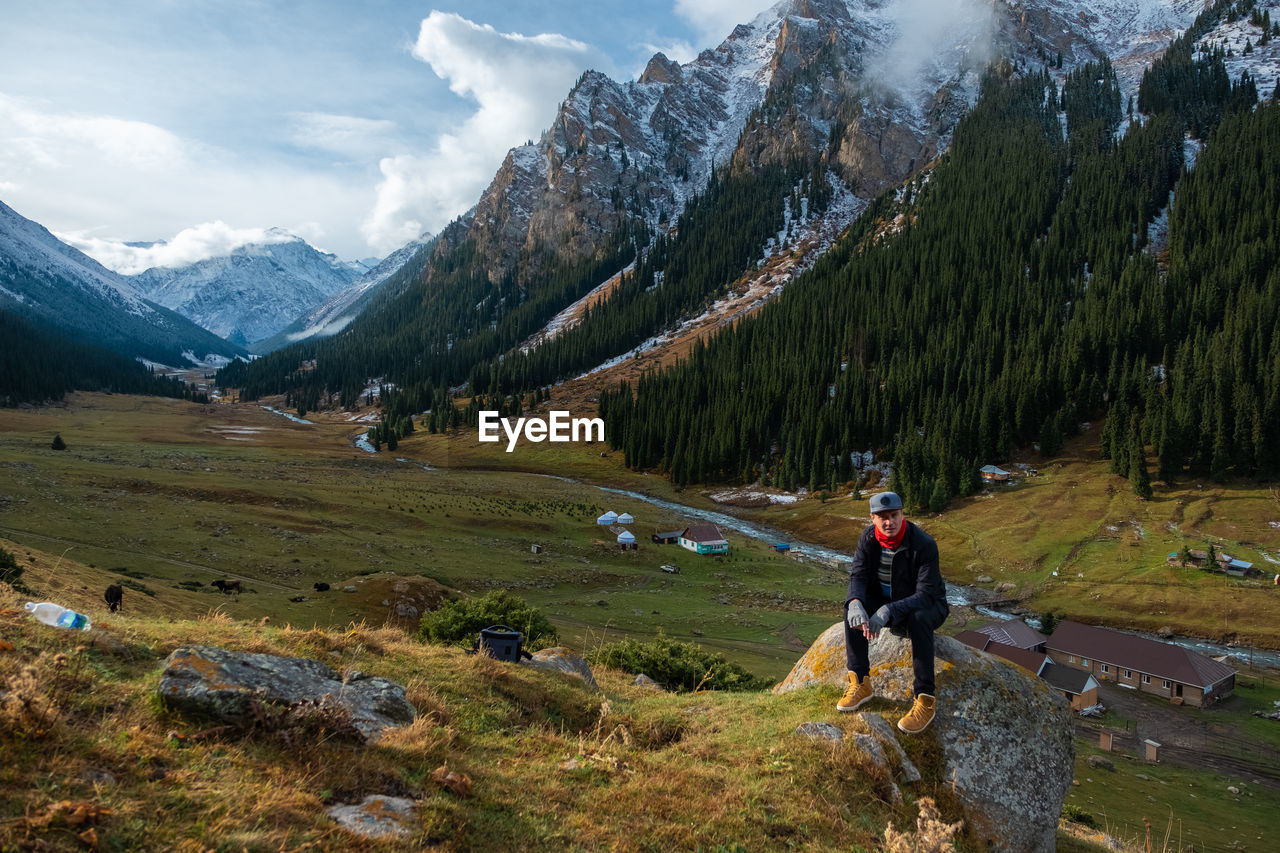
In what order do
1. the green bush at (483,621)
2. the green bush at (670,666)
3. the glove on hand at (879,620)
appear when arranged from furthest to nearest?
1. the green bush at (483,621)
2. the green bush at (670,666)
3. the glove on hand at (879,620)

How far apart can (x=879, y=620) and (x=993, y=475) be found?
97.8m

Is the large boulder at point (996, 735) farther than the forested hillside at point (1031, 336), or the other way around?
the forested hillside at point (1031, 336)

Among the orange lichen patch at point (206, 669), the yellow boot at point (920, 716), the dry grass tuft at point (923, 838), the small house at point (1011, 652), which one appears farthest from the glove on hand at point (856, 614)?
the small house at point (1011, 652)

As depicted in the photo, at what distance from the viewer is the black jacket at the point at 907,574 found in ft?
31.6

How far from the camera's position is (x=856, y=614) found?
10117 mm

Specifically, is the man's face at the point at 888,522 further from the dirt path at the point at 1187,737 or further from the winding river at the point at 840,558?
the winding river at the point at 840,558

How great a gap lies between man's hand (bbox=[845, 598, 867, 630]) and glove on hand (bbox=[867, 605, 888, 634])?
28 cm

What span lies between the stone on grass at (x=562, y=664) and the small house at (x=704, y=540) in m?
56.6

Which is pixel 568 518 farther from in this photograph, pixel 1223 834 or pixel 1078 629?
pixel 1223 834

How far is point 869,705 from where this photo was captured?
427 inches

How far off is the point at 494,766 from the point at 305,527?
5411 cm

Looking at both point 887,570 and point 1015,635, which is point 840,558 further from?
point 887,570

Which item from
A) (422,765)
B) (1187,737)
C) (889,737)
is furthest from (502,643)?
(1187,737)

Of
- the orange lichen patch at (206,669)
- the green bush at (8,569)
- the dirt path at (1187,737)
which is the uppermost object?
the orange lichen patch at (206,669)
